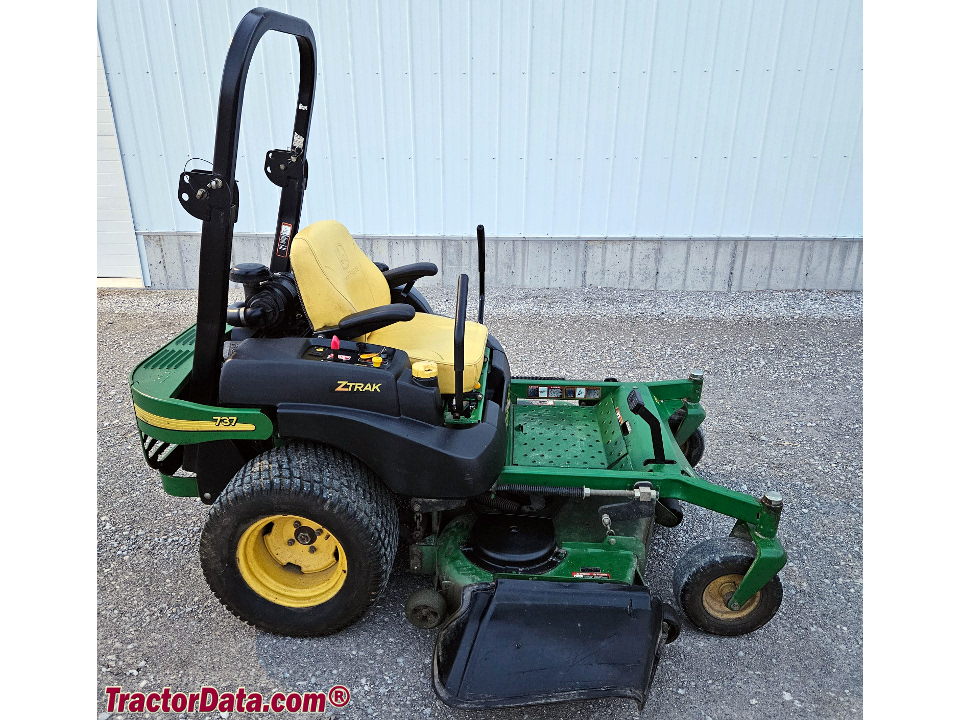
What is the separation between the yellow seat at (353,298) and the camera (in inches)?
114

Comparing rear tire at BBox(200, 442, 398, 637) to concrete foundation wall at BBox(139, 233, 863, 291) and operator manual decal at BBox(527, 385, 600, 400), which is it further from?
concrete foundation wall at BBox(139, 233, 863, 291)

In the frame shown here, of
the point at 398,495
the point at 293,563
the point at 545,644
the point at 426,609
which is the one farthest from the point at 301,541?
the point at 545,644

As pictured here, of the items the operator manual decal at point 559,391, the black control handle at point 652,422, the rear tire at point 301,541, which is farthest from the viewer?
the operator manual decal at point 559,391

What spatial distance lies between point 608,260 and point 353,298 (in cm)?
418

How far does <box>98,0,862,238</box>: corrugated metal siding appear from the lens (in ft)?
19.8

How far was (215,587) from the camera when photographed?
2.72 m

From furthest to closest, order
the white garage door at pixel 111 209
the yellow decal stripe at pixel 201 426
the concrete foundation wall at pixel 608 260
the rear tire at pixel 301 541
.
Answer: the concrete foundation wall at pixel 608 260 → the white garage door at pixel 111 209 → the yellow decal stripe at pixel 201 426 → the rear tire at pixel 301 541

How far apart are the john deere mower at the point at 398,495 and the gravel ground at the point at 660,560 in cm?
19

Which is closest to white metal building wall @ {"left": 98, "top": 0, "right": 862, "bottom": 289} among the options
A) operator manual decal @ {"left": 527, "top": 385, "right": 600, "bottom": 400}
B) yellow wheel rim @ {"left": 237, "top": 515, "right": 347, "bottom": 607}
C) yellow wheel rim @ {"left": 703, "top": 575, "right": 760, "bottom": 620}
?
operator manual decal @ {"left": 527, "top": 385, "right": 600, "bottom": 400}

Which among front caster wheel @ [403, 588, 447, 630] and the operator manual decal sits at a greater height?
the operator manual decal

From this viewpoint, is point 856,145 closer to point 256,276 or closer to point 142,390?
point 256,276

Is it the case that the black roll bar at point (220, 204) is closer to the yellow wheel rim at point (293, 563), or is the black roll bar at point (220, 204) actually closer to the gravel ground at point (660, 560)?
the yellow wheel rim at point (293, 563)

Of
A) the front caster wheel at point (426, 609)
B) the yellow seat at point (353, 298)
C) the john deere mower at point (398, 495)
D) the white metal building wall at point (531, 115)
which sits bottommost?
the front caster wheel at point (426, 609)

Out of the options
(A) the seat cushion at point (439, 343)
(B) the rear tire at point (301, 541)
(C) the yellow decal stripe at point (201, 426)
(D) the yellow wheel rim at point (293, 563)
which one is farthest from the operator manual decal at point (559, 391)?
(C) the yellow decal stripe at point (201, 426)
